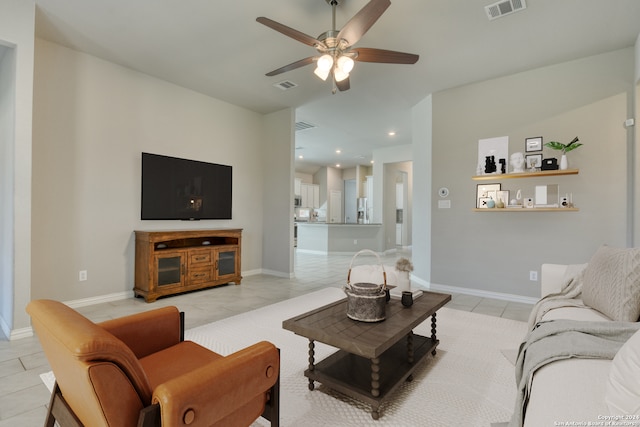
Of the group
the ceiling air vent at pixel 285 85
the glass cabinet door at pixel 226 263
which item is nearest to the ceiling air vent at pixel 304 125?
the ceiling air vent at pixel 285 85

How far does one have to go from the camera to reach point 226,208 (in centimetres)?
514

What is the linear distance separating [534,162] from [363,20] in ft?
9.55

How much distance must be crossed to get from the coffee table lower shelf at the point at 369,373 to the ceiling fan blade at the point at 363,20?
215 cm

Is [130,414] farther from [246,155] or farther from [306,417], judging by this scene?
[246,155]

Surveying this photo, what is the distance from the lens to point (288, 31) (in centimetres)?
238

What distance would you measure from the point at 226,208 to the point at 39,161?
2371 mm

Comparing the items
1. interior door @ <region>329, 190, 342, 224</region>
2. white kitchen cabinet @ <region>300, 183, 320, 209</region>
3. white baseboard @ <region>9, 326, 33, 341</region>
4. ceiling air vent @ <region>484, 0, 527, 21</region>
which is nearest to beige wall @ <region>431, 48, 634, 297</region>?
ceiling air vent @ <region>484, 0, 527, 21</region>

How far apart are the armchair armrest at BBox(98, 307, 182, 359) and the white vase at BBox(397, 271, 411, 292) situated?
60.4 inches

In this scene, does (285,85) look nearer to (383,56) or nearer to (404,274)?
(383,56)

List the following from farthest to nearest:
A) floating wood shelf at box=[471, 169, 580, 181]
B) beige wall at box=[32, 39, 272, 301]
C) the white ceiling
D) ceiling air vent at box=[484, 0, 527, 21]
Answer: floating wood shelf at box=[471, 169, 580, 181] → beige wall at box=[32, 39, 272, 301] → the white ceiling → ceiling air vent at box=[484, 0, 527, 21]

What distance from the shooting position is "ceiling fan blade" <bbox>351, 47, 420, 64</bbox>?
2.56 meters

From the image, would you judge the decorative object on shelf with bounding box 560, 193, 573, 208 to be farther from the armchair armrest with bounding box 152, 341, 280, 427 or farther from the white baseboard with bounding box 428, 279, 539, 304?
the armchair armrest with bounding box 152, 341, 280, 427

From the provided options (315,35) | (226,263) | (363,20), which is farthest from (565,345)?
(226,263)

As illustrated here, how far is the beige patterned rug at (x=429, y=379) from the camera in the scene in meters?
1.66
